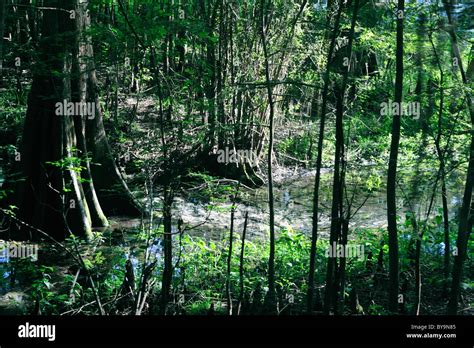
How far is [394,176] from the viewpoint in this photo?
547 centimetres

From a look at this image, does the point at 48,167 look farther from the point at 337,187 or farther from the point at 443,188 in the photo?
the point at 443,188

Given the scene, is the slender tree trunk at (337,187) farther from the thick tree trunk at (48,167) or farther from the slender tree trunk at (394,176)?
the thick tree trunk at (48,167)

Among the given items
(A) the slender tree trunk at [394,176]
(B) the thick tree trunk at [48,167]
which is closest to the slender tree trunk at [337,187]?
(A) the slender tree trunk at [394,176]

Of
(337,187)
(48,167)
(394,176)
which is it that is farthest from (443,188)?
(48,167)

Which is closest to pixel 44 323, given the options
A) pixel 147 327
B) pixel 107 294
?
pixel 147 327

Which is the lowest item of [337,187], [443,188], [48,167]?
[48,167]

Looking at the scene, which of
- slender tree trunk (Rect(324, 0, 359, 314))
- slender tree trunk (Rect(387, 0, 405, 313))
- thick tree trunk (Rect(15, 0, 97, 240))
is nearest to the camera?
slender tree trunk (Rect(324, 0, 359, 314))

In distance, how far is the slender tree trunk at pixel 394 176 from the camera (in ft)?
17.5

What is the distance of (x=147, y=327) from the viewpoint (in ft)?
10.8

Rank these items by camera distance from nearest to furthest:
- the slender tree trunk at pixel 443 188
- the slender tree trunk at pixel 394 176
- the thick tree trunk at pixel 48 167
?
the slender tree trunk at pixel 394 176 < the slender tree trunk at pixel 443 188 < the thick tree trunk at pixel 48 167

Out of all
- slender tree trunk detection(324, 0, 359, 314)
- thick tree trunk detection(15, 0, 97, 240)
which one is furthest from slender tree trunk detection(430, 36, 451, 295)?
thick tree trunk detection(15, 0, 97, 240)

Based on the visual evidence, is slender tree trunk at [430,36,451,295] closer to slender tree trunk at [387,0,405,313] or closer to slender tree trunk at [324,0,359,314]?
slender tree trunk at [387,0,405,313]

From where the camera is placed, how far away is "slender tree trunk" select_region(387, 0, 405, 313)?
5.34m

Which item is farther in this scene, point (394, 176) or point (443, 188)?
point (443, 188)
